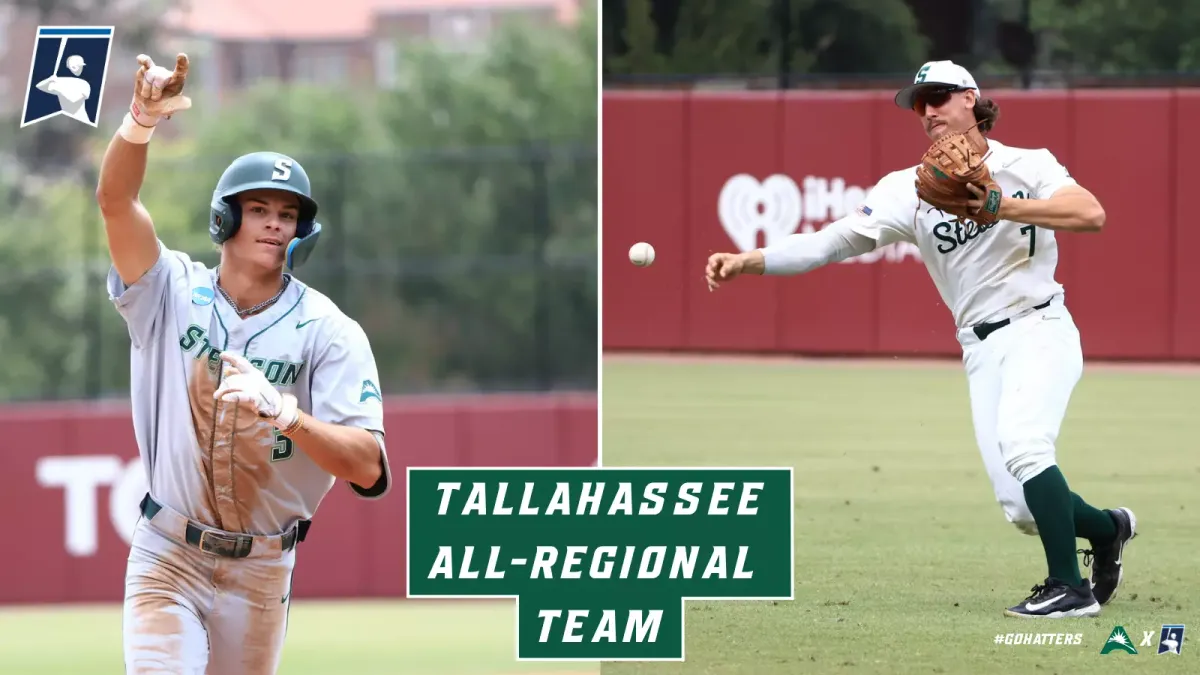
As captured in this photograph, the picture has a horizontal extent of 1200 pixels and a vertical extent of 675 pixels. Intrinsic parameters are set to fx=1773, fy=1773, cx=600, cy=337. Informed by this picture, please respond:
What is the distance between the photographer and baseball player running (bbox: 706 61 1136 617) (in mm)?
4844

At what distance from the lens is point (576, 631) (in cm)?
504

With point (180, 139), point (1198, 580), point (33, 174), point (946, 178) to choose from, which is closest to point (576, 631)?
point (946, 178)

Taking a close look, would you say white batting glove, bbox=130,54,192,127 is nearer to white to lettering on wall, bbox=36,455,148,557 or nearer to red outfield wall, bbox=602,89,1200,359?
red outfield wall, bbox=602,89,1200,359

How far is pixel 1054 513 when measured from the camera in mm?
4887

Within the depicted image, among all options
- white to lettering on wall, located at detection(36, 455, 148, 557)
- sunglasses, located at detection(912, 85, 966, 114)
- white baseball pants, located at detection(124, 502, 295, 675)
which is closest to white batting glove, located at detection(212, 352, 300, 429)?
white baseball pants, located at detection(124, 502, 295, 675)

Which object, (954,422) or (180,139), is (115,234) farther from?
(180,139)

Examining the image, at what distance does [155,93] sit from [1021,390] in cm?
261

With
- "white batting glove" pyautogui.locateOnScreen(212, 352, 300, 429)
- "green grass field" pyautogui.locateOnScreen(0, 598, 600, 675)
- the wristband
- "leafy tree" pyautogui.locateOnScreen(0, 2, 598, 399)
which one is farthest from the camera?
"leafy tree" pyautogui.locateOnScreen(0, 2, 598, 399)

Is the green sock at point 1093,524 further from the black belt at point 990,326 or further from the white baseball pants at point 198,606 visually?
the white baseball pants at point 198,606

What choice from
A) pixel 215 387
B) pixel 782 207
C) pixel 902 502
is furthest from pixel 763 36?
pixel 215 387

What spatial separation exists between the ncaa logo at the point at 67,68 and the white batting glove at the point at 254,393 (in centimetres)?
242

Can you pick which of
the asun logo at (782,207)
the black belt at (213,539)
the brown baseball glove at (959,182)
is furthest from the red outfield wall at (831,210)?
the black belt at (213,539)

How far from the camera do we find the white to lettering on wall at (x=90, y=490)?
8.18 m

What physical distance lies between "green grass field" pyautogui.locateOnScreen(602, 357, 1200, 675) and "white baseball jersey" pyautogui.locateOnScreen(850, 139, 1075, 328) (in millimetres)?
940
